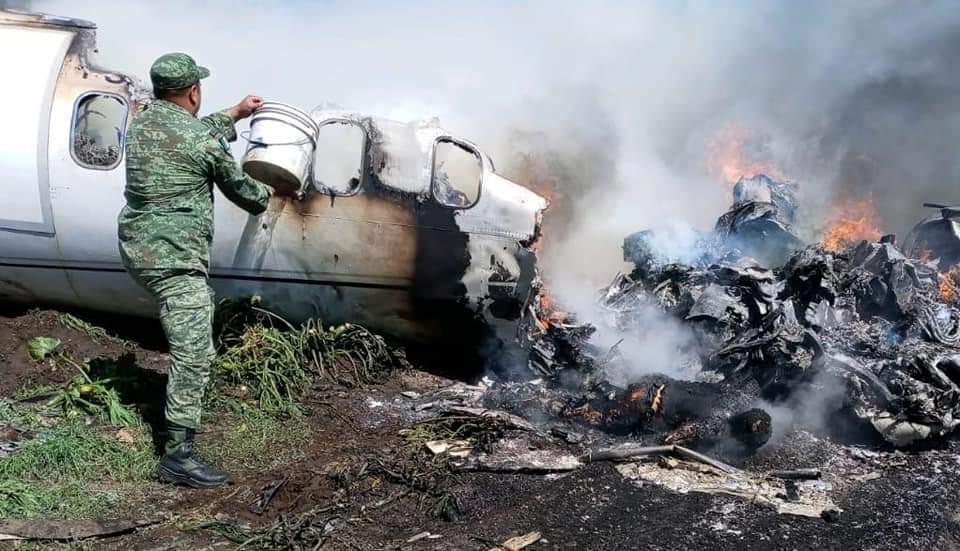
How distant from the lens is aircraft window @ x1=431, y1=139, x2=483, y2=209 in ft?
23.3

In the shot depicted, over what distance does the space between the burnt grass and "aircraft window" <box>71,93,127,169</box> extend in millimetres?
2212

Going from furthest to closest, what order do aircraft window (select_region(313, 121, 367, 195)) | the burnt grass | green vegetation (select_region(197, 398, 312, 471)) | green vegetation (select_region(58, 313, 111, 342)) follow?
green vegetation (select_region(58, 313, 111, 342)) → aircraft window (select_region(313, 121, 367, 195)) → green vegetation (select_region(197, 398, 312, 471)) → the burnt grass

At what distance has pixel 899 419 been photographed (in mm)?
6453

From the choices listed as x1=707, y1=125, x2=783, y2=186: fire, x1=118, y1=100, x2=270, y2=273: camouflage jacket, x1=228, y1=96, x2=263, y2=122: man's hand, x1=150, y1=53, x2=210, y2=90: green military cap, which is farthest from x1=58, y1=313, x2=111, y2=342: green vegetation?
x1=707, y1=125, x2=783, y2=186: fire

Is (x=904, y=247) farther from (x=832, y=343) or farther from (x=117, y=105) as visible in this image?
(x=117, y=105)

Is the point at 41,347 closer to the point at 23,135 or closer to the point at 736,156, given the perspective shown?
the point at 23,135

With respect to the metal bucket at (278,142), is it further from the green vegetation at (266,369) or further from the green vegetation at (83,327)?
the green vegetation at (83,327)

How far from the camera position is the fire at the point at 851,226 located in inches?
508

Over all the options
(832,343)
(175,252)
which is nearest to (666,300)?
(832,343)

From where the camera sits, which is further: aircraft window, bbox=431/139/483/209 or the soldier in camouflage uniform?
aircraft window, bbox=431/139/483/209

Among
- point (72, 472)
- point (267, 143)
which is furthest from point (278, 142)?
point (72, 472)

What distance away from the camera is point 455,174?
7.28m

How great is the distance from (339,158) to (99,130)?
7.16ft

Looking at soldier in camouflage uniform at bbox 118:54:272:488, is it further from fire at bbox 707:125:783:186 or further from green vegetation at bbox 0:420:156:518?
fire at bbox 707:125:783:186
